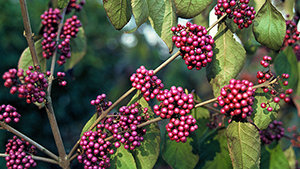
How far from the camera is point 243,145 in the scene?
0.51 metres

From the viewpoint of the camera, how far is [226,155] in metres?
0.71

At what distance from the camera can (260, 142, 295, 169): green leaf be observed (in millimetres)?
737

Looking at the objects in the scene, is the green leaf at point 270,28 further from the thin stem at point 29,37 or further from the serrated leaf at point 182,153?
the thin stem at point 29,37

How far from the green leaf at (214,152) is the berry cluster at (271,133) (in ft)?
Result: 0.47

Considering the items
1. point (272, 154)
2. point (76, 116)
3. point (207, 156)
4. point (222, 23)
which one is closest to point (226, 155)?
point (207, 156)

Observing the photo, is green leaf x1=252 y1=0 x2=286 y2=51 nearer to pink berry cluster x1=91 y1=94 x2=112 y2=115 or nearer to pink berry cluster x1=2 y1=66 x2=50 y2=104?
pink berry cluster x1=91 y1=94 x2=112 y2=115

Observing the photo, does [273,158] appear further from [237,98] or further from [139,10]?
[139,10]

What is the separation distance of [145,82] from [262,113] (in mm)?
312

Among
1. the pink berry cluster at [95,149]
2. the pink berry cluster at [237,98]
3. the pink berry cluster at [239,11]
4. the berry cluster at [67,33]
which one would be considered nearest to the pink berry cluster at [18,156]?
the pink berry cluster at [95,149]

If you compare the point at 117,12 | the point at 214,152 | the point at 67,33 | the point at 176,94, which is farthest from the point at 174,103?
the point at 67,33

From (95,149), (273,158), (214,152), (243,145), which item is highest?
(95,149)

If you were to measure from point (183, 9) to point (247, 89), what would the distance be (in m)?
0.22

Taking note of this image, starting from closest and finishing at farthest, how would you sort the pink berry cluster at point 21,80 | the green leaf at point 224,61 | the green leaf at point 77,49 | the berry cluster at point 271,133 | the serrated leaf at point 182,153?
the pink berry cluster at point 21,80, the green leaf at point 224,61, the serrated leaf at point 182,153, the berry cluster at point 271,133, the green leaf at point 77,49

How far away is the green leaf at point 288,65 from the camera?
71 cm
